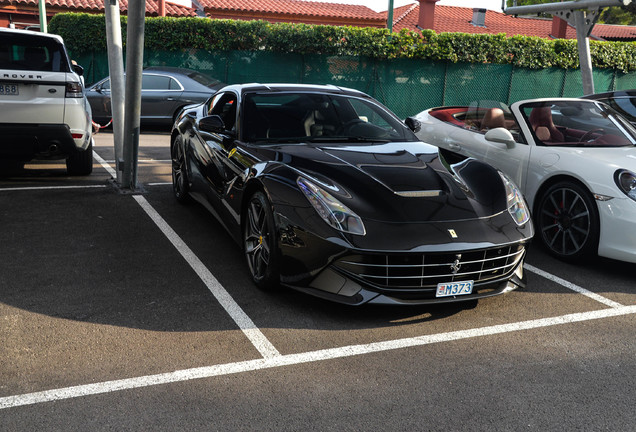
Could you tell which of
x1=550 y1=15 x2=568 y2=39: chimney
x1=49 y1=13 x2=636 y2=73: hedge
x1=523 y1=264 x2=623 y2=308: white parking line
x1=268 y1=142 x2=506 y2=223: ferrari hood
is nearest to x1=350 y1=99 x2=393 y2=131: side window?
x1=268 y1=142 x2=506 y2=223: ferrari hood

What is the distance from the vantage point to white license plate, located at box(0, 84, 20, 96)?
731cm

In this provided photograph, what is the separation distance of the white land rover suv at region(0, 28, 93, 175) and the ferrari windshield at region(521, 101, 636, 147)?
506 centimetres

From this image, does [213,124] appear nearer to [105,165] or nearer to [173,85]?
[105,165]

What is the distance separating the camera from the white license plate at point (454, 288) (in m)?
4.20

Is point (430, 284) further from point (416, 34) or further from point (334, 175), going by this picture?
point (416, 34)

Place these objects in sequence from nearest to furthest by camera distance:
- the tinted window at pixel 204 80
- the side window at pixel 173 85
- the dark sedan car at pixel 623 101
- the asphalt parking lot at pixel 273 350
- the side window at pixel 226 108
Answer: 1. the asphalt parking lot at pixel 273 350
2. the side window at pixel 226 108
3. the dark sedan car at pixel 623 101
4. the side window at pixel 173 85
5. the tinted window at pixel 204 80

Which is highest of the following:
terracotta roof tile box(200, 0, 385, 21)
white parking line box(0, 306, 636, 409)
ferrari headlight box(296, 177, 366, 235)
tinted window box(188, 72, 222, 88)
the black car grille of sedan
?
terracotta roof tile box(200, 0, 385, 21)

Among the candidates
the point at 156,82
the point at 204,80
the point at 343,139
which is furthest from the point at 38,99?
the point at 204,80

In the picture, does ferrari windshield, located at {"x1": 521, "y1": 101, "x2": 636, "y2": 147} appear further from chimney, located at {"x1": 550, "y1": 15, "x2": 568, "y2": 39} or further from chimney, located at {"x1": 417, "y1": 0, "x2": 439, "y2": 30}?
chimney, located at {"x1": 550, "y1": 15, "x2": 568, "y2": 39}

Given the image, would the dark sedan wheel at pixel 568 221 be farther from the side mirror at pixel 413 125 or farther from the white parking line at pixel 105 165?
the white parking line at pixel 105 165

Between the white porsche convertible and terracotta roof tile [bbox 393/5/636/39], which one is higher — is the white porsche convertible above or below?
below

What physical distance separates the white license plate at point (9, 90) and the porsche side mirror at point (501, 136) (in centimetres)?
514

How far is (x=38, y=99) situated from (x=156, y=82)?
7189mm

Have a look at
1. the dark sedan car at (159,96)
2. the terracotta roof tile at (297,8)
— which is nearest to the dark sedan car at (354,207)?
the dark sedan car at (159,96)
